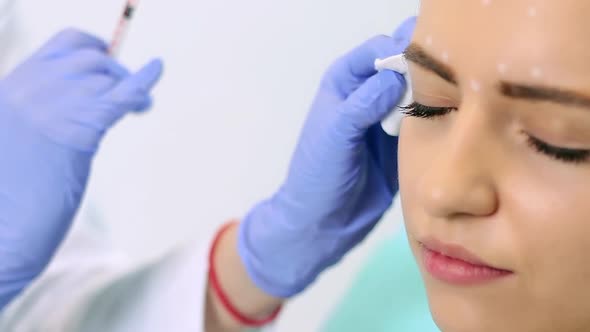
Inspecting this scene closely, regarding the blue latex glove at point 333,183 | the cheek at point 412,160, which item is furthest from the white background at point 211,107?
the cheek at point 412,160

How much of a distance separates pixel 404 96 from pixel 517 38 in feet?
0.85

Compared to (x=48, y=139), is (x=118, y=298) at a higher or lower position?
lower

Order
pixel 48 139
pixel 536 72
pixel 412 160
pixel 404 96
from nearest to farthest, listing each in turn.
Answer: pixel 536 72 → pixel 412 160 → pixel 404 96 → pixel 48 139

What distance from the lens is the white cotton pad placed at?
0.71m

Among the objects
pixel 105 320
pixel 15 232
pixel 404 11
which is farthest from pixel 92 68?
pixel 404 11

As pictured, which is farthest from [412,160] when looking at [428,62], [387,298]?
[387,298]

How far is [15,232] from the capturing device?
2.90ft

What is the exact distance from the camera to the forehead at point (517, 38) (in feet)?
1.49

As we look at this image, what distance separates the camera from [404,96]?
73 centimetres

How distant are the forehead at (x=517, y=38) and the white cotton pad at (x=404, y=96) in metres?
0.18

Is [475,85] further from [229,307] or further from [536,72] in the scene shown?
[229,307]

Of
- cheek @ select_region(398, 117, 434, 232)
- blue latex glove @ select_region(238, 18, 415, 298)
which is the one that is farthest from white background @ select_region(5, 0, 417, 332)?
cheek @ select_region(398, 117, 434, 232)

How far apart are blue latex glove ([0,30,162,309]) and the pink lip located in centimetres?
52

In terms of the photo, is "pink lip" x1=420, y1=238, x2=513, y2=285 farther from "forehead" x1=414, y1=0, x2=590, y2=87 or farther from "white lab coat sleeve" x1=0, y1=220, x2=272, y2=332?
"white lab coat sleeve" x1=0, y1=220, x2=272, y2=332
